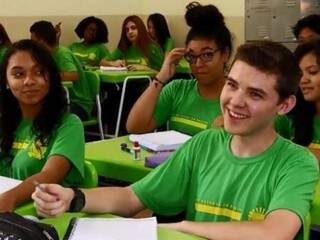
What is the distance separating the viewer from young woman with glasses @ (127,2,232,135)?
2725 mm

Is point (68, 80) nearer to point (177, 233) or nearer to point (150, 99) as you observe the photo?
point (150, 99)

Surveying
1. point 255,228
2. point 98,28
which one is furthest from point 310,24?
point 98,28

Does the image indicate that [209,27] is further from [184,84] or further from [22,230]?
[22,230]

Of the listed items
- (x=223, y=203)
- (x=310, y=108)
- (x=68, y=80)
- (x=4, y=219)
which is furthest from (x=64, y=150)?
(x=68, y=80)

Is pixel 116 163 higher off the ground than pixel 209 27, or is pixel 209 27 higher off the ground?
pixel 209 27

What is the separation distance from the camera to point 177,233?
4.69 ft

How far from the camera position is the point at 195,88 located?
284cm

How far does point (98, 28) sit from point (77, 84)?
209 centimetres

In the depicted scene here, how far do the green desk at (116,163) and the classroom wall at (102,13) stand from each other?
3835 millimetres

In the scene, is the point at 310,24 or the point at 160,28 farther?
the point at 160,28

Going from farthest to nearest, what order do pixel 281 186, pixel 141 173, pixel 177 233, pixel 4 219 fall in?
pixel 141 173 → pixel 281 186 → pixel 177 233 → pixel 4 219

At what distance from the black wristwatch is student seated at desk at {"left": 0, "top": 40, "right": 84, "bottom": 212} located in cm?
46

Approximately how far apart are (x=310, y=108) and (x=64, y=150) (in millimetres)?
1068

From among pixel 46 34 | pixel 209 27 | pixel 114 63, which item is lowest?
pixel 114 63
